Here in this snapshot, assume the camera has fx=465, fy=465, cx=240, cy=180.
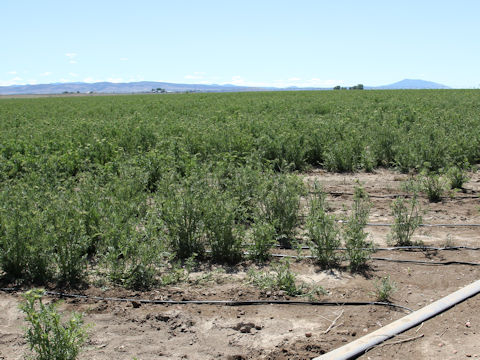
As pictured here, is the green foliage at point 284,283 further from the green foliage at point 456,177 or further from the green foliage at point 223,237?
the green foliage at point 456,177

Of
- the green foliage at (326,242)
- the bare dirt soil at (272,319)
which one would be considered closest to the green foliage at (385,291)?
the bare dirt soil at (272,319)

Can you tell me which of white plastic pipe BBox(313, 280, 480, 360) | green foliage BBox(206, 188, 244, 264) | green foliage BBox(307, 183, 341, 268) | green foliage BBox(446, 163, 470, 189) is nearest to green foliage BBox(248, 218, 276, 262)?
green foliage BBox(206, 188, 244, 264)

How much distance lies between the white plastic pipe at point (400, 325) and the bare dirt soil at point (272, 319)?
5 cm

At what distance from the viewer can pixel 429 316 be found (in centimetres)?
375

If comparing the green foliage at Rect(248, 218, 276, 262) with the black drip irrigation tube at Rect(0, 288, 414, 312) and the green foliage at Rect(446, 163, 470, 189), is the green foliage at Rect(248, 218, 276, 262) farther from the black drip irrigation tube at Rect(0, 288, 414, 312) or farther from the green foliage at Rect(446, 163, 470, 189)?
the green foliage at Rect(446, 163, 470, 189)

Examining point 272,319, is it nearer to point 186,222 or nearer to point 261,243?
point 261,243

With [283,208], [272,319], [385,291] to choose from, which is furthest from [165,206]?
[385,291]

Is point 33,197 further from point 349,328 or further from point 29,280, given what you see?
point 349,328

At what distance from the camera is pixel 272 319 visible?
3900 mm

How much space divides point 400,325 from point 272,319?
102cm

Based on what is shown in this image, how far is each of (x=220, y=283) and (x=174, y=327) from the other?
0.90 meters

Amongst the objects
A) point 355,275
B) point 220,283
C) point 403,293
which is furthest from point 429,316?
point 220,283

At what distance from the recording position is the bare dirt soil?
3441mm

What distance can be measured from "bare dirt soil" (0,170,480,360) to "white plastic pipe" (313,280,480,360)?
0.05 meters
